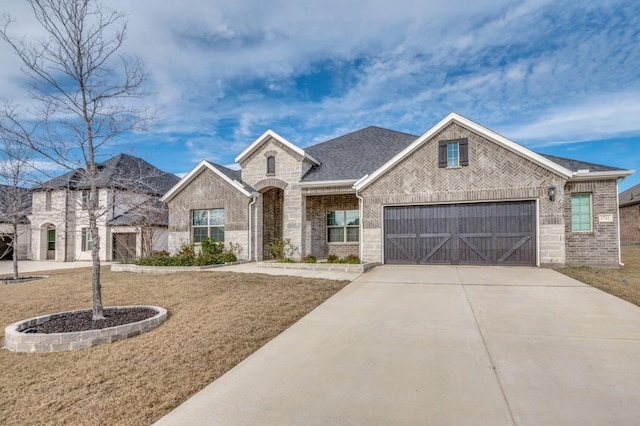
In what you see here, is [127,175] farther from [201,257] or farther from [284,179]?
[284,179]

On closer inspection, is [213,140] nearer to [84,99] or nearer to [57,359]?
[84,99]

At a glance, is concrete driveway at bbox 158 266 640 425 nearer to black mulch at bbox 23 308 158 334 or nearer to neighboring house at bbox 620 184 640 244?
black mulch at bbox 23 308 158 334

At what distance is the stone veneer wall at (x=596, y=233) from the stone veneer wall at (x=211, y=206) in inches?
524

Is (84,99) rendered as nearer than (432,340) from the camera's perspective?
No

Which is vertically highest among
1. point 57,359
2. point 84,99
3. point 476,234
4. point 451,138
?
point 451,138

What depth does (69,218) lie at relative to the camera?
6574 mm

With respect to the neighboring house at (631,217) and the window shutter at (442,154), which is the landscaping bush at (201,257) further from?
the neighboring house at (631,217)

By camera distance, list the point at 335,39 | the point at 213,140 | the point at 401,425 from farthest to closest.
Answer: the point at 213,140 < the point at 335,39 < the point at 401,425

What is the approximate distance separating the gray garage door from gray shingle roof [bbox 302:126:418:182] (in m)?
3.39

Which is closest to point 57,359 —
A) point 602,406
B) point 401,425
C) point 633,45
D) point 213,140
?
point 401,425

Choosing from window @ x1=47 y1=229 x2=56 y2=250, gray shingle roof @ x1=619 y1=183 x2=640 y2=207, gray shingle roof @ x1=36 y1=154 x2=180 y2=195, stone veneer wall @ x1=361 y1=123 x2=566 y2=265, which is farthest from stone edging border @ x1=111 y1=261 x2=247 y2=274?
gray shingle roof @ x1=619 y1=183 x2=640 y2=207

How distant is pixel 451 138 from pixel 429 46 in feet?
12.1

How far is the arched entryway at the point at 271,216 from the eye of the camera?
680 inches

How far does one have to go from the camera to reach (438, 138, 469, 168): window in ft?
41.2
